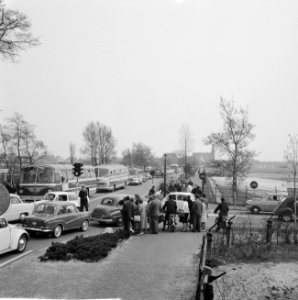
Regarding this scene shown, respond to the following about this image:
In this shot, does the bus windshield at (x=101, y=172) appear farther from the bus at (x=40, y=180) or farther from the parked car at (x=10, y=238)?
the parked car at (x=10, y=238)

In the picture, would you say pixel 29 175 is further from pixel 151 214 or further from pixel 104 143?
pixel 104 143

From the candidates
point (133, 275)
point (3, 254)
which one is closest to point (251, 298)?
point (133, 275)

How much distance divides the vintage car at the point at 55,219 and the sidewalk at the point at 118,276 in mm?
3373

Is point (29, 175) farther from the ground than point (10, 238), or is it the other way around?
point (29, 175)

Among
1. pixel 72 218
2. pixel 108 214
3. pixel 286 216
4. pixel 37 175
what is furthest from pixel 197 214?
pixel 37 175

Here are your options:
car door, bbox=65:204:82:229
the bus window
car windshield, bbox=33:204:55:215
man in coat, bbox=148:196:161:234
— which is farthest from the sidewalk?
the bus window

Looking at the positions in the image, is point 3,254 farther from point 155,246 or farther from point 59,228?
point 155,246

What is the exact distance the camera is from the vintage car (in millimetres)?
14375

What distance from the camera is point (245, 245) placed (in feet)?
39.7

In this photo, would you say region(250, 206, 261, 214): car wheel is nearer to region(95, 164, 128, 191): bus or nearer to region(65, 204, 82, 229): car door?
region(65, 204, 82, 229): car door

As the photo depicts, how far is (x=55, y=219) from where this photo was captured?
1475 cm

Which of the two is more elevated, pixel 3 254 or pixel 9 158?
pixel 9 158

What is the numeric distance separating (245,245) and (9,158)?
36.9 metres

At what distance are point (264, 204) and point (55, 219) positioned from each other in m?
17.3
